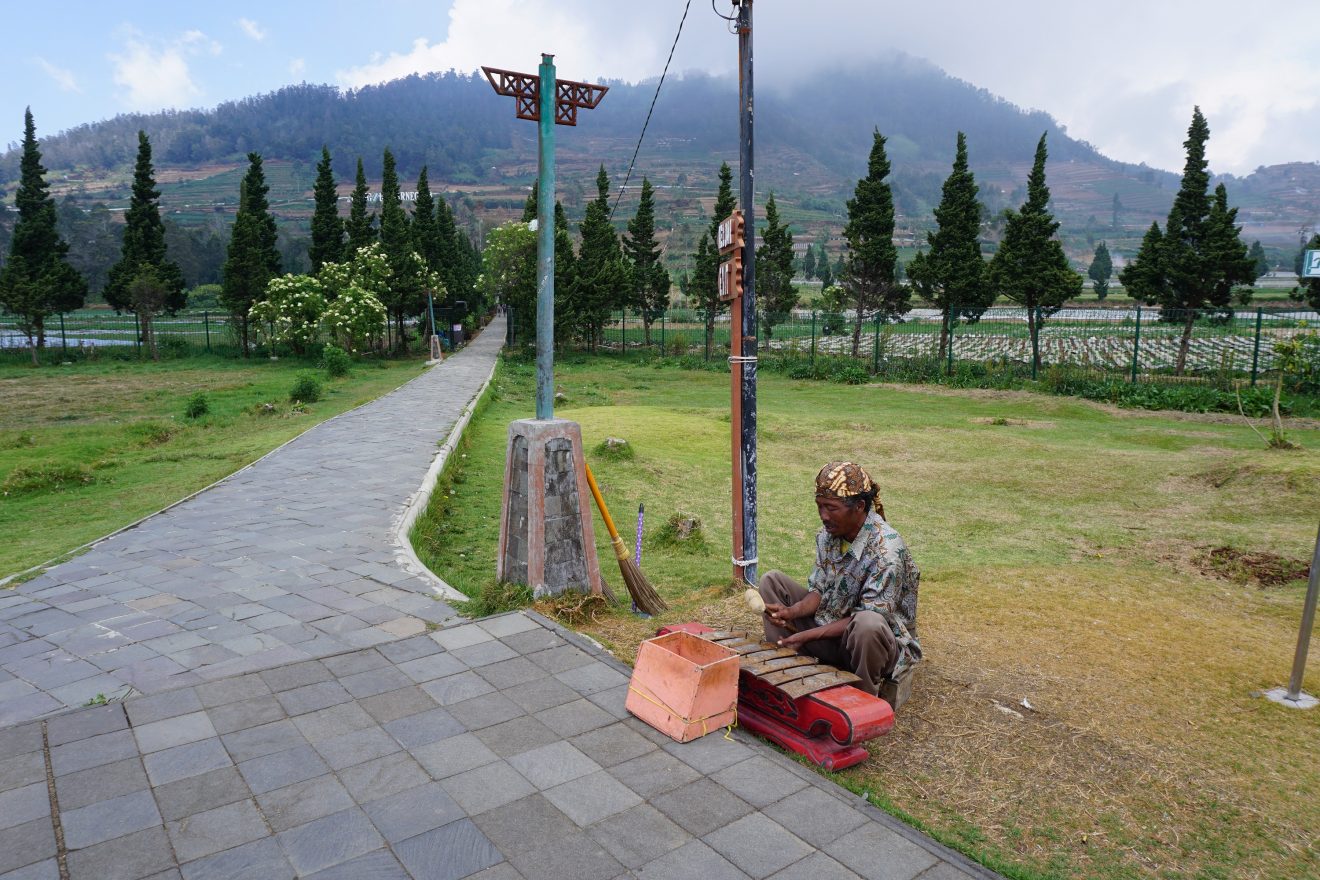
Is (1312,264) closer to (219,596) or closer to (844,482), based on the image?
(844,482)

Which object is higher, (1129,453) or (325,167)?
(325,167)

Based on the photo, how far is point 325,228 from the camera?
110 feet

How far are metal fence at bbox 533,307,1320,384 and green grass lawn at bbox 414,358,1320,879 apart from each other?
4.56m

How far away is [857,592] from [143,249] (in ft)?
116

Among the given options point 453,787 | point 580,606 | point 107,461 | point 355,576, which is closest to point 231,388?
point 107,461

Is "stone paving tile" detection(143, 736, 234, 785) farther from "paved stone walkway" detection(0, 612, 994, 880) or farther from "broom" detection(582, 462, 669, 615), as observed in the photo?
"broom" detection(582, 462, 669, 615)

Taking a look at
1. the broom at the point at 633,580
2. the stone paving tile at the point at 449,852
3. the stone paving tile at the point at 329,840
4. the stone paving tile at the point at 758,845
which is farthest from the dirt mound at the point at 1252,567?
the stone paving tile at the point at 329,840

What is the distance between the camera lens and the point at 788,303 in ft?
109

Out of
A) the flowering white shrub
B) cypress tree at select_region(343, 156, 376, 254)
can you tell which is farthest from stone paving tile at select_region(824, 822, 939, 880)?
cypress tree at select_region(343, 156, 376, 254)

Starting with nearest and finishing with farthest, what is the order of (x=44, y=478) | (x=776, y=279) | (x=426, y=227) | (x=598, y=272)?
1. (x=44, y=478)
2. (x=598, y=272)
3. (x=776, y=279)
4. (x=426, y=227)

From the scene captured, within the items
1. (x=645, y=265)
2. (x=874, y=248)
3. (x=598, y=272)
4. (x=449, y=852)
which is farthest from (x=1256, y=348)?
(x=645, y=265)

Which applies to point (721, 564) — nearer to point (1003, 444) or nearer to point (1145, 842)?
point (1145, 842)

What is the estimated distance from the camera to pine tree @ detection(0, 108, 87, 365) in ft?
89.9

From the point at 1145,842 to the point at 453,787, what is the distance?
2.41 meters
